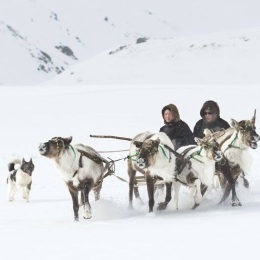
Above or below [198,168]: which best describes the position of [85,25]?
above

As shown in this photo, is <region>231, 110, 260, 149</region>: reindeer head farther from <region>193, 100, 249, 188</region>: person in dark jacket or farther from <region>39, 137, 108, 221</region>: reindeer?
<region>39, 137, 108, 221</region>: reindeer

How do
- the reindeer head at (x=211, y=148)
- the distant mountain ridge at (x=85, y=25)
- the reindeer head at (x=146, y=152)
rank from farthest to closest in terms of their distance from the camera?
the distant mountain ridge at (x=85, y=25) < the reindeer head at (x=211, y=148) < the reindeer head at (x=146, y=152)

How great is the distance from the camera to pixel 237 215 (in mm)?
7250

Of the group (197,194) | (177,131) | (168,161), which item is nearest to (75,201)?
(168,161)

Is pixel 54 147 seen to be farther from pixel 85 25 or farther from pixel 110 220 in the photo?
pixel 85 25

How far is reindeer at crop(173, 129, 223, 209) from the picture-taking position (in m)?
8.20

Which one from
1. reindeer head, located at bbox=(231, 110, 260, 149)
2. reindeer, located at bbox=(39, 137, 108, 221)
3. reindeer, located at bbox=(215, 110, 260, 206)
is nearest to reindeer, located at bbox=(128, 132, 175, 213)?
reindeer, located at bbox=(39, 137, 108, 221)

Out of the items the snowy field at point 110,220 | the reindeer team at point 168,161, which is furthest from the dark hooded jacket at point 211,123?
the reindeer team at point 168,161

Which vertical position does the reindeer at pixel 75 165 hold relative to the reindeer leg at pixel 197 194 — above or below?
above

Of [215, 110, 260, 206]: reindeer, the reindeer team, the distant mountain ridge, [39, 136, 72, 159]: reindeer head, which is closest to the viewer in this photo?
[39, 136, 72, 159]: reindeer head

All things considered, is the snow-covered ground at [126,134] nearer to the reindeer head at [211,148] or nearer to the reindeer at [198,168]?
the reindeer at [198,168]

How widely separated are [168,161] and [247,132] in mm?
1094

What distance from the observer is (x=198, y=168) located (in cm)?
837

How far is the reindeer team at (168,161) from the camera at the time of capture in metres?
7.77
